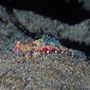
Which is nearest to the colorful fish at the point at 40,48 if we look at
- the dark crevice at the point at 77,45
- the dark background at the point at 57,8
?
the dark crevice at the point at 77,45

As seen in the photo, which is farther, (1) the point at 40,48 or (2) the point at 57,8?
(2) the point at 57,8

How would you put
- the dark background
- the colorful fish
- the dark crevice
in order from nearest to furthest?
the colorful fish < the dark crevice < the dark background

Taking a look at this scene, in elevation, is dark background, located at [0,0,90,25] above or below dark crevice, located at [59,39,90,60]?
above

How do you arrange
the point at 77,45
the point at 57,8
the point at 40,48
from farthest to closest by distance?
the point at 57,8
the point at 77,45
the point at 40,48

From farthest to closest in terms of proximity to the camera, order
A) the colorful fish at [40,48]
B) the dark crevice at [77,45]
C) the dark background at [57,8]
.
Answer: the dark background at [57,8]
the dark crevice at [77,45]
the colorful fish at [40,48]

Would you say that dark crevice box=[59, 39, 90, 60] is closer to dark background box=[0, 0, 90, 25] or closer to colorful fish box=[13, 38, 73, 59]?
colorful fish box=[13, 38, 73, 59]

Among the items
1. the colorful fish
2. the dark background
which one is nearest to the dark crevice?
the colorful fish

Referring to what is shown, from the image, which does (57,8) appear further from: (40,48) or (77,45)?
(40,48)

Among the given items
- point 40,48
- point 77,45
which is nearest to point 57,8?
point 77,45

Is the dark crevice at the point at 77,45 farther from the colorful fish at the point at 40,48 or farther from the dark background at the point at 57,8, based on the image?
the dark background at the point at 57,8
